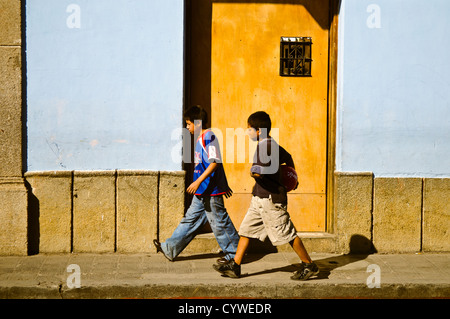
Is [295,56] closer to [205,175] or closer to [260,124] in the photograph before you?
[260,124]

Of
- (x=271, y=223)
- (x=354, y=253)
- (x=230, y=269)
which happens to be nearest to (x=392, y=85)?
(x=354, y=253)

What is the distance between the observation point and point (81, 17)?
7.16 meters

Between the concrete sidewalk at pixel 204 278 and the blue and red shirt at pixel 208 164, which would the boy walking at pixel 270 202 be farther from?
the blue and red shirt at pixel 208 164

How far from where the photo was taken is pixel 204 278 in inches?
245

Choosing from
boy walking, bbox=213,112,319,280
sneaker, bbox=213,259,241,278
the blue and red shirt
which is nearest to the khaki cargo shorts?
boy walking, bbox=213,112,319,280

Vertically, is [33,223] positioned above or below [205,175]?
below

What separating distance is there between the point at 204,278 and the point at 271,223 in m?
0.90

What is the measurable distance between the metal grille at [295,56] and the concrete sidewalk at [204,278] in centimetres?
236

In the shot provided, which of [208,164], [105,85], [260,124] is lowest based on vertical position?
[208,164]

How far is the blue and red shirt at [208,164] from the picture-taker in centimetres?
651

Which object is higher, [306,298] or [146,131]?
[146,131]
